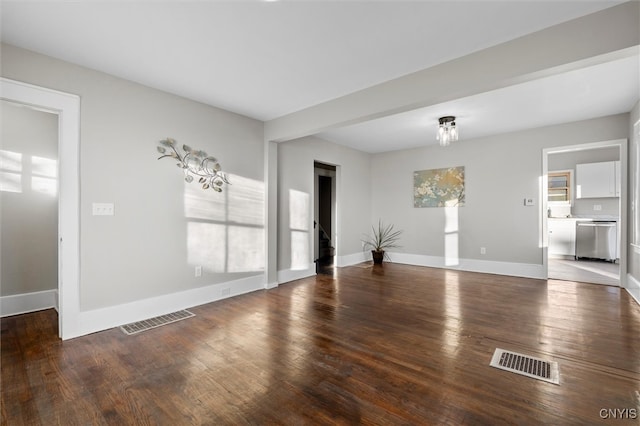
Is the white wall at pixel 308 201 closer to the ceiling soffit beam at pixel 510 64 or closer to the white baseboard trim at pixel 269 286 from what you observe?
the white baseboard trim at pixel 269 286

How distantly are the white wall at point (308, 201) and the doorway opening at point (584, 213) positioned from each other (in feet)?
12.7

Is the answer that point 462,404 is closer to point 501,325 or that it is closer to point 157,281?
point 501,325

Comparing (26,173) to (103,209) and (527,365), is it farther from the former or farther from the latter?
(527,365)

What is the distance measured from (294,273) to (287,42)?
3.63m

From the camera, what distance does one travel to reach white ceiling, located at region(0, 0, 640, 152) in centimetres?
198

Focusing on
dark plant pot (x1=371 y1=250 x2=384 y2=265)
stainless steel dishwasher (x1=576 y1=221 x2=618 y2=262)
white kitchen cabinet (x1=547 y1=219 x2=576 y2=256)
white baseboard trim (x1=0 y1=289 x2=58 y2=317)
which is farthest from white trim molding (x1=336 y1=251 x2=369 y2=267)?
stainless steel dishwasher (x1=576 y1=221 x2=618 y2=262)

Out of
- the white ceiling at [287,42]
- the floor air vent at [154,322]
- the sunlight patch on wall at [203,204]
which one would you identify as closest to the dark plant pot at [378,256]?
the white ceiling at [287,42]

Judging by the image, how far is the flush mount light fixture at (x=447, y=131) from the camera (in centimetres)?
420

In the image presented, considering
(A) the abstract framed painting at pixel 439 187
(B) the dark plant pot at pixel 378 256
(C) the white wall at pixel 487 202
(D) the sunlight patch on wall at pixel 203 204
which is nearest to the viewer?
(D) the sunlight patch on wall at pixel 203 204

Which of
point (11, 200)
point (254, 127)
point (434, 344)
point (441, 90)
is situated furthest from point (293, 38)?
point (11, 200)

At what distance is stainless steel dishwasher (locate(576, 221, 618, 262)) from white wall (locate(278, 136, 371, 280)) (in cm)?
491

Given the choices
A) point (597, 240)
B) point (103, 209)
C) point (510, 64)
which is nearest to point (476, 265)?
point (597, 240)

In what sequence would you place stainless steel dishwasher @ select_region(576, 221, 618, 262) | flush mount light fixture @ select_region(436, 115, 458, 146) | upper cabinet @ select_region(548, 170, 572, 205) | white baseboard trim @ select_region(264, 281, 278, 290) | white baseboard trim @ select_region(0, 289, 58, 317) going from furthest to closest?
upper cabinet @ select_region(548, 170, 572, 205), stainless steel dishwasher @ select_region(576, 221, 618, 262), white baseboard trim @ select_region(264, 281, 278, 290), flush mount light fixture @ select_region(436, 115, 458, 146), white baseboard trim @ select_region(0, 289, 58, 317)

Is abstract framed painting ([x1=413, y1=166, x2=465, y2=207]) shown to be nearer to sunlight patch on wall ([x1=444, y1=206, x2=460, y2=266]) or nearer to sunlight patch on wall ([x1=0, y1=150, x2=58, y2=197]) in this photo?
sunlight patch on wall ([x1=444, y1=206, x2=460, y2=266])
